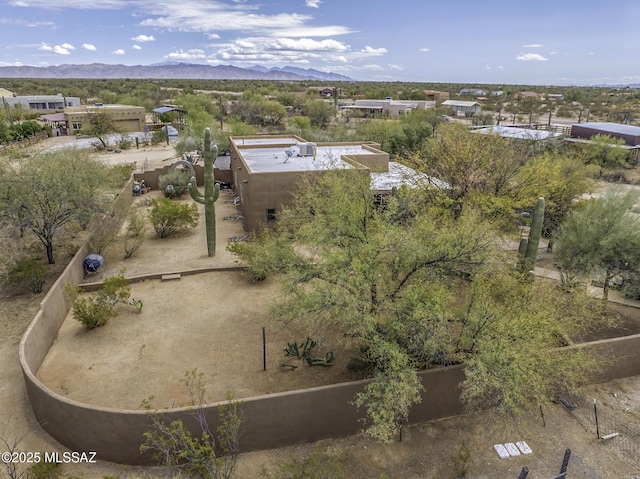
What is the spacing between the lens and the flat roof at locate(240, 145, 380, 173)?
954 inches

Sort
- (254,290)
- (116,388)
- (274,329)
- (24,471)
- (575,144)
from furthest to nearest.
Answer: (575,144)
(254,290)
(274,329)
(116,388)
(24,471)

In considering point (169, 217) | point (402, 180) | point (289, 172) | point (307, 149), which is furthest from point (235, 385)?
point (307, 149)

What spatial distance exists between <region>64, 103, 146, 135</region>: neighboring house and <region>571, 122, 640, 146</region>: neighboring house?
50588 millimetres

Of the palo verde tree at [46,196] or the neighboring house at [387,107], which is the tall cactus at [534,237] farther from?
the neighboring house at [387,107]

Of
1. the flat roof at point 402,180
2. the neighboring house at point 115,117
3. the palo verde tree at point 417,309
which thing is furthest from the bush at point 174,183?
the neighboring house at point 115,117

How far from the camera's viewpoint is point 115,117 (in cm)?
5612

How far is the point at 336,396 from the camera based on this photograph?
11.0 m

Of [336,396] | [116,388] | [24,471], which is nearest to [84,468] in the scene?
[24,471]

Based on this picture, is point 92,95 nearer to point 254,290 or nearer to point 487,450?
point 254,290

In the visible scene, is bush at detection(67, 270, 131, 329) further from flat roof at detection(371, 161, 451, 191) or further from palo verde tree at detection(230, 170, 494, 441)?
flat roof at detection(371, 161, 451, 191)

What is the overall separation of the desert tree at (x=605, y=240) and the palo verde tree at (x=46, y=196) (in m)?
19.2

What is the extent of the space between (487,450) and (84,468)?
9.33 meters

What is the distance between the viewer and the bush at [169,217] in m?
23.0

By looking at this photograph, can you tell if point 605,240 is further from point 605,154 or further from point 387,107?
point 387,107
